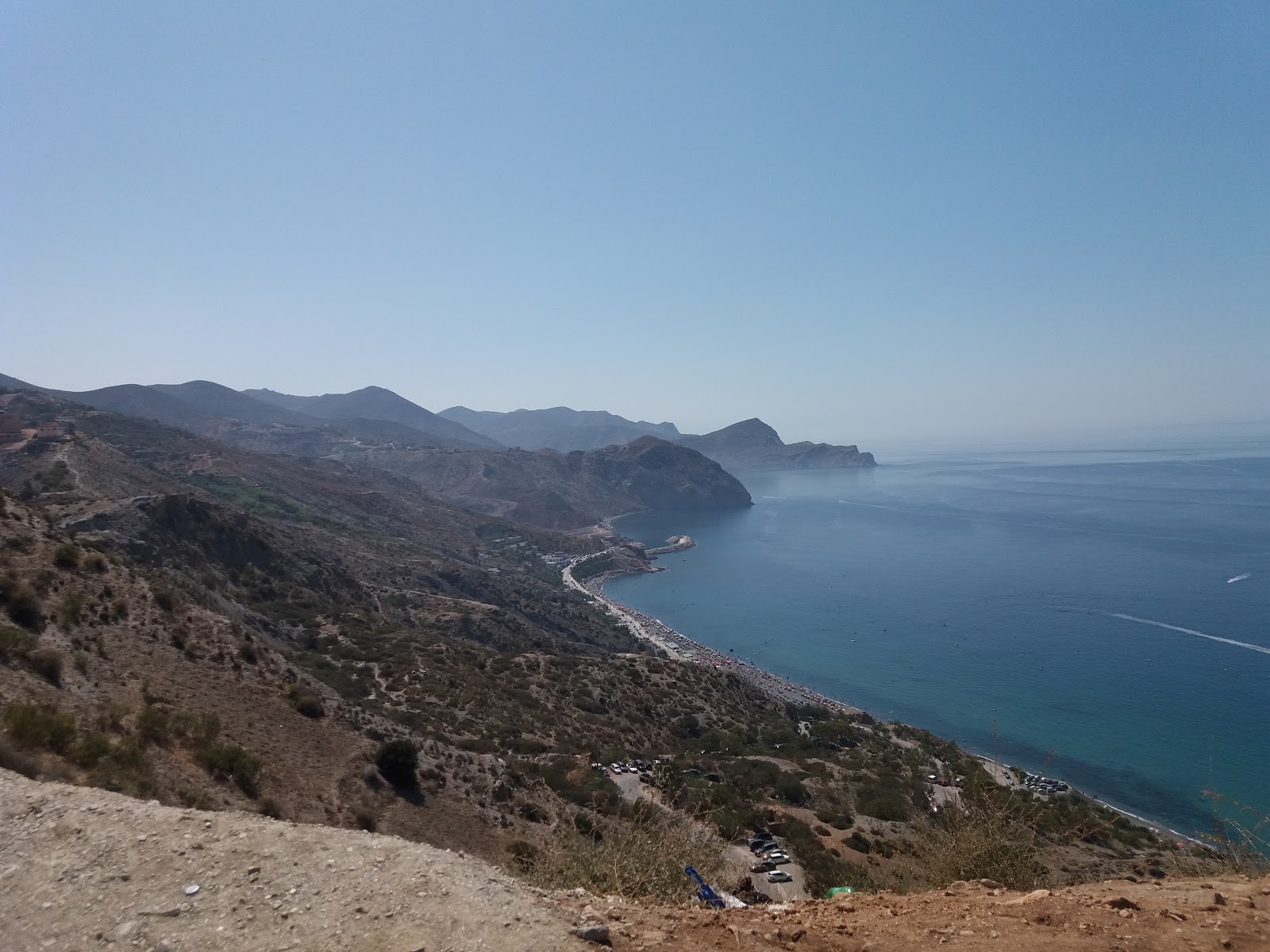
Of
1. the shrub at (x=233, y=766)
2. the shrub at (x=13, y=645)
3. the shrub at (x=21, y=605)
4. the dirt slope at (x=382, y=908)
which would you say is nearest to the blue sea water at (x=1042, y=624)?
the dirt slope at (x=382, y=908)

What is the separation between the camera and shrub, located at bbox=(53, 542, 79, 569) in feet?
53.1

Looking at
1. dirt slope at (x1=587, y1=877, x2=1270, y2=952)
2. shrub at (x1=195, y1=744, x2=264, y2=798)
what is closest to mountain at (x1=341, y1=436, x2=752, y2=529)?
shrub at (x1=195, y1=744, x2=264, y2=798)

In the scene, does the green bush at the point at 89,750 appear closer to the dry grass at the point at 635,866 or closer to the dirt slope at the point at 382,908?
the dirt slope at the point at 382,908

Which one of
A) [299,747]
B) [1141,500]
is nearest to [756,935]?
[299,747]

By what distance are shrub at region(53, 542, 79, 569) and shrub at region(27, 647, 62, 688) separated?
639 centimetres

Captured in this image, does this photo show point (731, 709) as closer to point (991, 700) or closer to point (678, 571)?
point (991, 700)

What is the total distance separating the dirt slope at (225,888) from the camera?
179 inches

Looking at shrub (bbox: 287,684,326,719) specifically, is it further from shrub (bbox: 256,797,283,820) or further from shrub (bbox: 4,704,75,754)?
shrub (bbox: 4,704,75,754)

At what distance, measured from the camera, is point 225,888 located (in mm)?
5059

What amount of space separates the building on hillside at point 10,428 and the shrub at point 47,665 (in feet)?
163

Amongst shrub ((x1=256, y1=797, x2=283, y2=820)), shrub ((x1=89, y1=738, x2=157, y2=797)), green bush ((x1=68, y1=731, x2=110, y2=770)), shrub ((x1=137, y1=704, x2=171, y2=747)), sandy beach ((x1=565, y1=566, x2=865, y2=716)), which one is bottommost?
sandy beach ((x1=565, y1=566, x2=865, y2=716))

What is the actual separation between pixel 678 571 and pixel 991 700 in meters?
58.1

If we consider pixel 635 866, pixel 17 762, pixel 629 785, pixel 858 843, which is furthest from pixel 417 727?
pixel 635 866

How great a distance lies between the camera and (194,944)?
4414 millimetres
